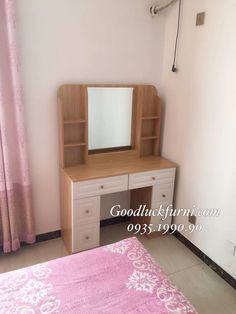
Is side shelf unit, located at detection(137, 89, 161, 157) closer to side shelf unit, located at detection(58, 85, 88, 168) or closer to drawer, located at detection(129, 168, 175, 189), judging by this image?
drawer, located at detection(129, 168, 175, 189)

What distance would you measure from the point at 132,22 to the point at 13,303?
7.46 feet

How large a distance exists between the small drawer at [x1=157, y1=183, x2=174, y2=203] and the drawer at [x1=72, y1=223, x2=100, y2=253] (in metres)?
0.65

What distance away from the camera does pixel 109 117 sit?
2461mm

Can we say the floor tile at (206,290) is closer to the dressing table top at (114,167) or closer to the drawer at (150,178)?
the drawer at (150,178)

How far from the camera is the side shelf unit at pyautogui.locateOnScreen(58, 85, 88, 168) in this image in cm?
220

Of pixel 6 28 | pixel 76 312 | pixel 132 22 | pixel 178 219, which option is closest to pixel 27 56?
pixel 6 28

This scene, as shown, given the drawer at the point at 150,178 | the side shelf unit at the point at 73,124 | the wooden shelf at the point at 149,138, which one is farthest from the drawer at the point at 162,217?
the side shelf unit at the point at 73,124

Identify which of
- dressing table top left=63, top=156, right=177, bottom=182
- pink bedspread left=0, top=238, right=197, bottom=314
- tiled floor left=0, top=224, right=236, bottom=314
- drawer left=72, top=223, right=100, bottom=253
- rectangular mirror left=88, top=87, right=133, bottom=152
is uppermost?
rectangular mirror left=88, top=87, right=133, bottom=152

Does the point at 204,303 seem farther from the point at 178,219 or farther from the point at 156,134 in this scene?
the point at 156,134

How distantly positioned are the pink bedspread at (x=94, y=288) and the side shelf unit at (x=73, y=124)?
1034 mm

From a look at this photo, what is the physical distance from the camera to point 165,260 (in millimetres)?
2328

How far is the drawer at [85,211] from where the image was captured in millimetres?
2176

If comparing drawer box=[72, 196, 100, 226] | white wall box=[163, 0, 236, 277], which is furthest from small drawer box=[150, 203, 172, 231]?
drawer box=[72, 196, 100, 226]

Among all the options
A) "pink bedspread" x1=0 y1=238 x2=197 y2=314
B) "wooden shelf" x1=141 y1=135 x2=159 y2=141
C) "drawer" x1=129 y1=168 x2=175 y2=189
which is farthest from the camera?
"wooden shelf" x1=141 y1=135 x2=159 y2=141
